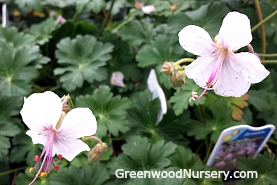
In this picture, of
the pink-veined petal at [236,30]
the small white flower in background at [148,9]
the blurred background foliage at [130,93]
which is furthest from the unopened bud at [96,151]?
the small white flower in background at [148,9]

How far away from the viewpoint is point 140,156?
3.68ft

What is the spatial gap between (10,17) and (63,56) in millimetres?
600

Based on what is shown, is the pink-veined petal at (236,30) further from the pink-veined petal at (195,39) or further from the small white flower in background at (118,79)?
the small white flower in background at (118,79)

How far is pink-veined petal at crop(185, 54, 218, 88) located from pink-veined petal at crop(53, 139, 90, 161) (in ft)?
0.86

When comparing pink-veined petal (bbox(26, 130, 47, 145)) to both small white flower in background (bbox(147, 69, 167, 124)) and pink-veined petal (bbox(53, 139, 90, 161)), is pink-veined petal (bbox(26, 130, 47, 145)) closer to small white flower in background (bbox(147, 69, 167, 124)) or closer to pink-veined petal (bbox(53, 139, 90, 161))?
pink-veined petal (bbox(53, 139, 90, 161))

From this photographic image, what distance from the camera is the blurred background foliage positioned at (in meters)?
1.12

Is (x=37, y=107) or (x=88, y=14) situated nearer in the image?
(x=37, y=107)

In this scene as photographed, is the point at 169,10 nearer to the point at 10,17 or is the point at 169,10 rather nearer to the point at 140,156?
the point at 140,156

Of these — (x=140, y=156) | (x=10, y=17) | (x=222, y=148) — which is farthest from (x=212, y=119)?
(x=10, y=17)

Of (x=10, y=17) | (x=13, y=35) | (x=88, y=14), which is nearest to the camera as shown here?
(x=13, y=35)

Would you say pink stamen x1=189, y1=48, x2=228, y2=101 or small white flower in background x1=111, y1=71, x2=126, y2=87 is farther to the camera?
small white flower in background x1=111, y1=71, x2=126, y2=87

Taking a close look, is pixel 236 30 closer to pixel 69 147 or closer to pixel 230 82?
pixel 230 82

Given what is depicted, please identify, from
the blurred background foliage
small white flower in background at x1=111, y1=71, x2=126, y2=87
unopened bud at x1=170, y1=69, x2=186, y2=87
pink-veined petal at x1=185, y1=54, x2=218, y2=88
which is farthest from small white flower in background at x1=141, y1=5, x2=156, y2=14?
pink-veined petal at x1=185, y1=54, x2=218, y2=88

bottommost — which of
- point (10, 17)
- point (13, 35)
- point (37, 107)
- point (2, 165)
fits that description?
point (2, 165)
